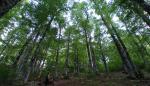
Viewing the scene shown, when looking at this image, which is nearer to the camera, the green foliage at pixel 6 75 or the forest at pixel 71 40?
the green foliage at pixel 6 75

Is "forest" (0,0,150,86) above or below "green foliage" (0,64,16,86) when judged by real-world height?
above

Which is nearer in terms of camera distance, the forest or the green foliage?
the green foliage

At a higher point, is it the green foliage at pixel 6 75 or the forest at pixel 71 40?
the forest at pixel 71 40

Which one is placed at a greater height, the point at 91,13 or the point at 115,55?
the point at 91,13

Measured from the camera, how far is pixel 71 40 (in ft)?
105

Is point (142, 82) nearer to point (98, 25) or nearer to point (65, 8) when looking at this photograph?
point (65, 8)

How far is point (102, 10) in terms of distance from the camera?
72.9ft

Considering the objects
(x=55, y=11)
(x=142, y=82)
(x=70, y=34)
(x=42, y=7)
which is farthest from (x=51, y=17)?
(x=142, y=82)

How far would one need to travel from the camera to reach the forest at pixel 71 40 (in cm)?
1499

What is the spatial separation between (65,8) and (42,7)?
4017mm

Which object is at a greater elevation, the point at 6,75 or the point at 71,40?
the point at 71,40

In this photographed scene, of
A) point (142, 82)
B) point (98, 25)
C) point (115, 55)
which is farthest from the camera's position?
point (115, 55)

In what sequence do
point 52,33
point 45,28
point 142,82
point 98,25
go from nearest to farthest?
point 142,82 < point 45,28 < point 52,33 < point 98,25

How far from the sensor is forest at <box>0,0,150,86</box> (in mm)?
14991
